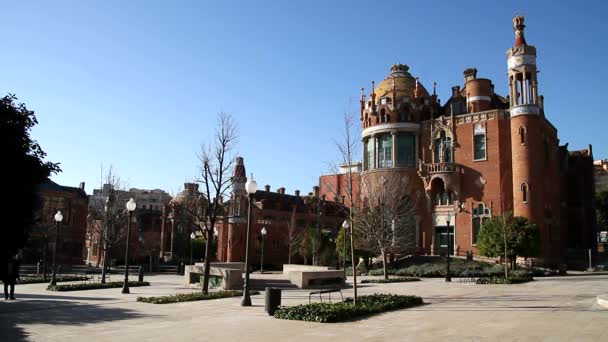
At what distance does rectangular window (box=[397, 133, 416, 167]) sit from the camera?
55.0 meters

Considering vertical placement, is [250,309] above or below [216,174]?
below

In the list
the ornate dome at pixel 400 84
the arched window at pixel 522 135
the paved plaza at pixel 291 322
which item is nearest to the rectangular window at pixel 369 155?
the ornate dome at pixel 400 84

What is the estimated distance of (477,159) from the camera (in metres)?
51.2

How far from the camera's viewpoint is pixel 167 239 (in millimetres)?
76188

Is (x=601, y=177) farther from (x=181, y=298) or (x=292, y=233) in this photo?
(x=181, y=298)

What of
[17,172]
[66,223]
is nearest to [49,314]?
[17,172]

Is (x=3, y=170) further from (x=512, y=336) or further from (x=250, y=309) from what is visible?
(x=512, y=336)

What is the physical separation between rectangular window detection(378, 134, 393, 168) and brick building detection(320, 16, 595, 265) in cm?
11

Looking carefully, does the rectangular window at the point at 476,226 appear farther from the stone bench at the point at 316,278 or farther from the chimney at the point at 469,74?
the stone bench at the point at 316,278

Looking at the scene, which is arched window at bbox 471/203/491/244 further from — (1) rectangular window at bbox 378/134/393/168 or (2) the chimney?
(2) the chimney

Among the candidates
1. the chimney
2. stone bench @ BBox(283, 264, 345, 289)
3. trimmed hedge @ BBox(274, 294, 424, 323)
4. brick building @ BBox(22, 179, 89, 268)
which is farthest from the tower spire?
brick building @ BBox(22, 179, 89, 268)

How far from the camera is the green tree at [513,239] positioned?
40625mm

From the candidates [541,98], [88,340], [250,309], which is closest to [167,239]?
[541,98]

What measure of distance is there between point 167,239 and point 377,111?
38.7 metres
